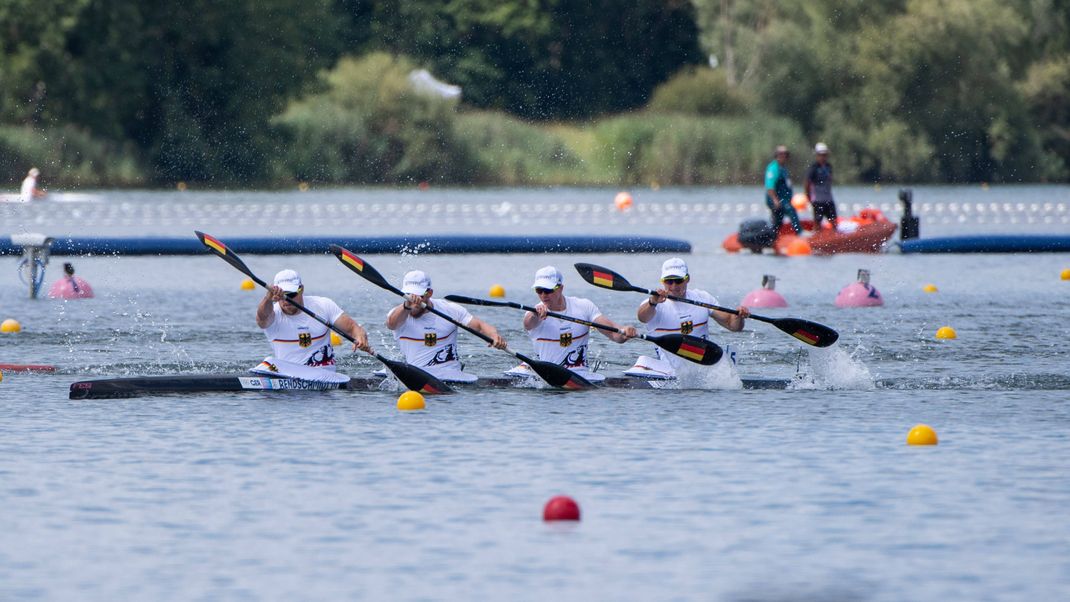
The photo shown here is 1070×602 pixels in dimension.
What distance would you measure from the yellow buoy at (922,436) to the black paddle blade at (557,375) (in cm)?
341

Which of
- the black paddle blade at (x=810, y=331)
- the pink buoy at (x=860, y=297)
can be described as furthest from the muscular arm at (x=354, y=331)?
the pink buoy at (x=860, y=297)

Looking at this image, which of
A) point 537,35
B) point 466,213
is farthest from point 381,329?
point 537,35

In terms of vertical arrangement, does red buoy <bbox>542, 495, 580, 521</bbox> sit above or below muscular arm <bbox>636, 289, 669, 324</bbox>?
below

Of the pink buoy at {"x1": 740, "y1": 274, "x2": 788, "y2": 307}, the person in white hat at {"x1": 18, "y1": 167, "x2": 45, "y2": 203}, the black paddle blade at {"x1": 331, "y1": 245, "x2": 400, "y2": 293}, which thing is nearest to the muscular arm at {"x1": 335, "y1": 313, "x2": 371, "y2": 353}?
the black paddle blade at {"x1": 331, "y1": 245, "x2": 400, "y2": 293}

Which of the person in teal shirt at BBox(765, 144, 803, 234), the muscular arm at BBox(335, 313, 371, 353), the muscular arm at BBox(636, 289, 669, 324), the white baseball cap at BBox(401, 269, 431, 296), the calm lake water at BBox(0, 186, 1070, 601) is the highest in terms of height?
the person in teal shirt at BBox(765, 144, 803, 234)

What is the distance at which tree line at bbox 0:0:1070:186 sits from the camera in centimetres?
5628

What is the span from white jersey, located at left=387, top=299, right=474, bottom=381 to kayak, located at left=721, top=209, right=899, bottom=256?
1588 cm

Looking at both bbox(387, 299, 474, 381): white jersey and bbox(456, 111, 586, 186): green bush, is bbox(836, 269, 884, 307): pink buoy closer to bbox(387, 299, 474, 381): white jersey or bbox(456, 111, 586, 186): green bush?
bbox(387, 299, 474, 381): white jersey

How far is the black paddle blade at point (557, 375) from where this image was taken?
50.0ft

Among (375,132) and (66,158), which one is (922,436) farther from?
(66,158)

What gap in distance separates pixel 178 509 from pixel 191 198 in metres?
43.2

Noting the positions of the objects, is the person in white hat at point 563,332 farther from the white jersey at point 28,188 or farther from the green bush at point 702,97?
the green bush at point 702,97

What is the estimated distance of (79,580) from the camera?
29.4 ft

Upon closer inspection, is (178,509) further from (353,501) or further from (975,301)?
(975,301)
